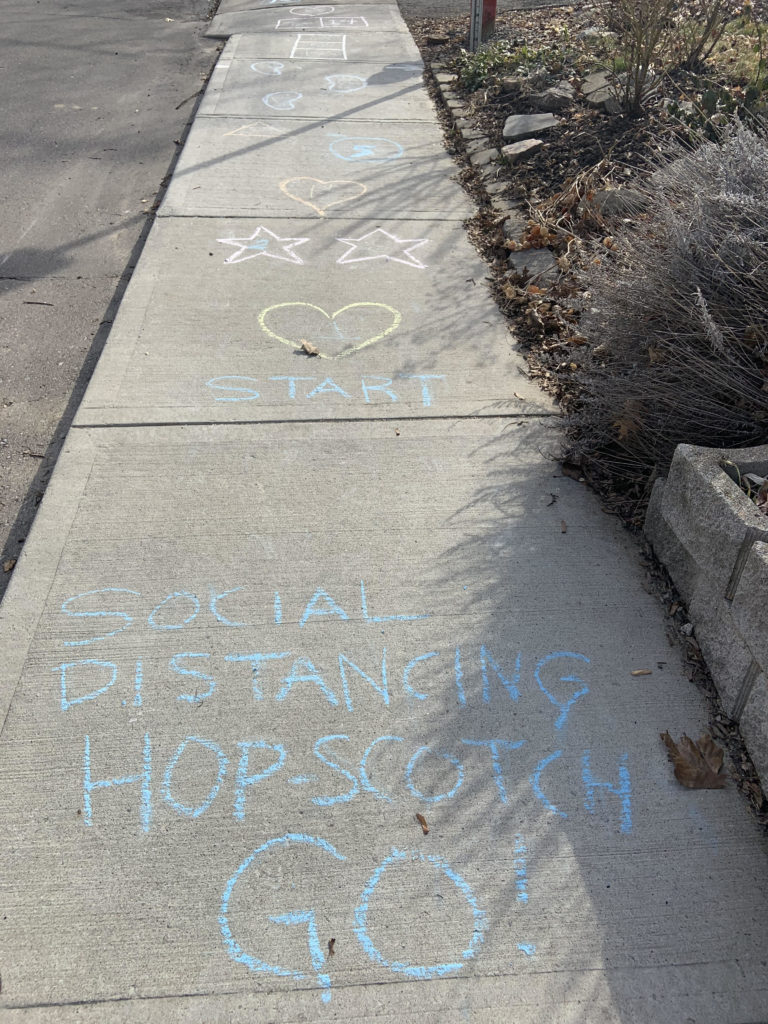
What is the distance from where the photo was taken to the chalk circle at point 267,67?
27.7 feet

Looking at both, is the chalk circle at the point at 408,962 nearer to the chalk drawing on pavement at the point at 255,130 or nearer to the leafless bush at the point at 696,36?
the chalk drawing on pavement at the point at 255,130

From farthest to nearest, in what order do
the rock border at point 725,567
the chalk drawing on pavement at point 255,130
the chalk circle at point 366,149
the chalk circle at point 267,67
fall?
the chalk circle at point 267,67 < the chalk drawing on pavement at point 255,130 < the chalk circle at point 366,149 < the rock border at point 725,567

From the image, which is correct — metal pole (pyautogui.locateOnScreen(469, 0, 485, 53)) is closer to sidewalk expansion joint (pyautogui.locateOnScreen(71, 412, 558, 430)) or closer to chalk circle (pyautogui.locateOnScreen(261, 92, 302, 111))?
chalk circle (pyautogui.locateOnScreen(261, 92, 302, 111))

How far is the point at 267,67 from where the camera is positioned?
8.60 m

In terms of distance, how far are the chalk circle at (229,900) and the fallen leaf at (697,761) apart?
1010 mm

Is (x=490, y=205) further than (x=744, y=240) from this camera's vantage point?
Yes

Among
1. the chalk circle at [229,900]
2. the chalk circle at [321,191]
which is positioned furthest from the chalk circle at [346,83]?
the chalk circle at [229,900]

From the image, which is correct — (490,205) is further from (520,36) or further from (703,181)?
(520,36)

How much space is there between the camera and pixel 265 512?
3273 millimetres

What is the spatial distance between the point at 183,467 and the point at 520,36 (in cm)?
753

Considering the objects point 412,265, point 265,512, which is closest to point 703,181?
point 412,265

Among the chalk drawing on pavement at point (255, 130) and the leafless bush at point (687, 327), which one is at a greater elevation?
the leafless bush at point (687, 327)

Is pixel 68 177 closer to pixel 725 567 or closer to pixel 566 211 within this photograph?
pixel 566 211

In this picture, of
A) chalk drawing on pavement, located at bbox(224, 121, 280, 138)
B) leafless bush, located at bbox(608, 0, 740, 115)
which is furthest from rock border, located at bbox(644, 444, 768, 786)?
chalk drawing on pavement, located at bbox(224, 121, 280, 138)
